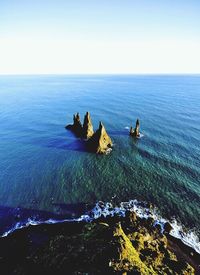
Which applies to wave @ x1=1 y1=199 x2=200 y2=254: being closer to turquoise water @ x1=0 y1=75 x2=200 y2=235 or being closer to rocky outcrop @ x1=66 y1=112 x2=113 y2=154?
turquoise water @ x1=0 y1=75 x2=200 y2=235

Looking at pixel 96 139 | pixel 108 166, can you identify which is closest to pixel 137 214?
pixel 108 166

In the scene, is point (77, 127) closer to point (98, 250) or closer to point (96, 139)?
point (96, 139)

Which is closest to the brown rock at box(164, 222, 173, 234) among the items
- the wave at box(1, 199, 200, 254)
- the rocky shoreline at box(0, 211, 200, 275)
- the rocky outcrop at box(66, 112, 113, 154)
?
the rocky shoreline at box(0, 211, 200, 275)

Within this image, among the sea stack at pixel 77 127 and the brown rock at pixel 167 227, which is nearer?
the brown rock at pixel 167 227

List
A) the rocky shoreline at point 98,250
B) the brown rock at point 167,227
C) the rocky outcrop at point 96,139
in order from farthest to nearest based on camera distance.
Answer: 1. the rocky outcrop at point 96,139
2. the brown rock at point 167,227
3. the rocky shoreline at point 98,250

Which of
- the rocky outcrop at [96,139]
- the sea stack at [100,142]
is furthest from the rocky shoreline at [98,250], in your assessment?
the rocky outcrop at [96,139]

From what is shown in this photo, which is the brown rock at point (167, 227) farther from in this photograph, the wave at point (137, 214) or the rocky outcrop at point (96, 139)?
the rocky outcrop at point (96, 139)

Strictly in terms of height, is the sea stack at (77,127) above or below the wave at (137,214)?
above
